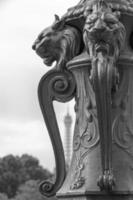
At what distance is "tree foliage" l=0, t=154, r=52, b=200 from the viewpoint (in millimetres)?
91500

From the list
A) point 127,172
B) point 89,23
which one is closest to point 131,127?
point 127,172

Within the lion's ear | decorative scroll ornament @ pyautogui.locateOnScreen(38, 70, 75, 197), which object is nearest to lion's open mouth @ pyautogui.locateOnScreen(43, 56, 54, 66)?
decorative scroll ornament @ pyautogui.locateOnScreen(38, 70, 75, 197)

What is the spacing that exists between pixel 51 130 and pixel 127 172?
41.7 inches

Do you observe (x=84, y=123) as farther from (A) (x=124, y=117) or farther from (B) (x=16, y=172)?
(B) (x=16, y=172)

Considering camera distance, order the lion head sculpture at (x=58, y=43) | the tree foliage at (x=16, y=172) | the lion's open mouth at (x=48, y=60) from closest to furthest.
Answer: the lion head sculpture at (x=58, y=43) < the lion's open mouth at (x=48, y=60) < the tree foliage at (x=16, y=172)

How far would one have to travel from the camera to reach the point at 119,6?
9.13 meters

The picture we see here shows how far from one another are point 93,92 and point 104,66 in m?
0.44

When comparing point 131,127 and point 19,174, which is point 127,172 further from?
point 19,174

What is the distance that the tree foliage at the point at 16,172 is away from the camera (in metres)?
91.5

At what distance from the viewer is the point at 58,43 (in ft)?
30.7

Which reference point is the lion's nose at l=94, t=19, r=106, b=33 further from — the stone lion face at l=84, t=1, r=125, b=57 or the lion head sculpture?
the lion head sculpture

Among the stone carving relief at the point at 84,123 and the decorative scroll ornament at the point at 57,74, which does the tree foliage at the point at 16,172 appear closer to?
the decorative scroll ornament at the point at 57,74

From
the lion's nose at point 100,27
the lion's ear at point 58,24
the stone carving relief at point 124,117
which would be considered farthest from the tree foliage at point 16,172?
the lion's nose at point 100,27

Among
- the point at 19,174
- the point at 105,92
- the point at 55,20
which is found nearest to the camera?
the point at 105,92
